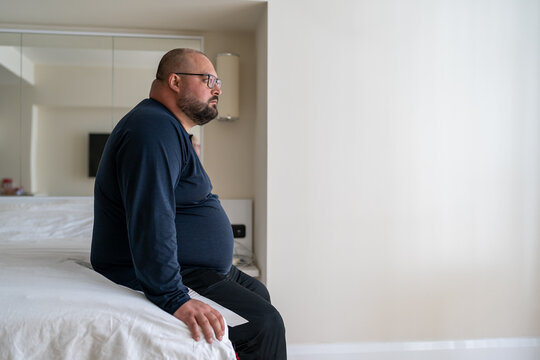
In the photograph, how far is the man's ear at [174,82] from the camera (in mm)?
1535

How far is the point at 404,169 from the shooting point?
244cm

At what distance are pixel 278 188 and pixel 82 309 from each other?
1.36 m

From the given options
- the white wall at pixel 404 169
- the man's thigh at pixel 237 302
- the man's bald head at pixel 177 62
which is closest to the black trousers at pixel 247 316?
the man's thigh at pixel 237 302

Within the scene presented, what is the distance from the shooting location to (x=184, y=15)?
9.04 ft

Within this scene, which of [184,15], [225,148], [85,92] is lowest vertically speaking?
[225,148]

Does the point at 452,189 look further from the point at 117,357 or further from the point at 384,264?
the point at 117,357

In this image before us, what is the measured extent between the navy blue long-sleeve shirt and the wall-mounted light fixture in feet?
4.45

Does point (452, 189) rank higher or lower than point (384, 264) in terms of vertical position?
higher

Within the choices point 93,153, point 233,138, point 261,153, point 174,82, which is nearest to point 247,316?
point 174,82

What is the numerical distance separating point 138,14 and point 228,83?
2.35 ft

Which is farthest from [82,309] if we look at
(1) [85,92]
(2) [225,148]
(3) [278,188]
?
(1) [85,92]

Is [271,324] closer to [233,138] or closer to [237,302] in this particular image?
[237,302]

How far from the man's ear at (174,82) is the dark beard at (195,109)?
1.7 inches

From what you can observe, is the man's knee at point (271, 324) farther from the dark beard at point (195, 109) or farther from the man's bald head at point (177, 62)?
the man's bald head at point (177, 62)
